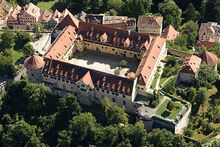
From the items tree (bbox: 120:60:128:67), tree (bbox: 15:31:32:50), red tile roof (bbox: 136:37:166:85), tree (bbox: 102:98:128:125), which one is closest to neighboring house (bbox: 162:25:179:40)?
red tile roof (bbox: 136:37:166:85)

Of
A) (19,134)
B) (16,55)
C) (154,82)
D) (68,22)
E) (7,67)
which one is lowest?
(19,134)

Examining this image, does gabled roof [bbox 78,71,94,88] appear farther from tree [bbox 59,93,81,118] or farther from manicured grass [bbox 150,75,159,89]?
manicured grass [bbox 150,75,159,89]

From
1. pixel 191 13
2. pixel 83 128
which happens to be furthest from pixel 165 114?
pixel 191 13

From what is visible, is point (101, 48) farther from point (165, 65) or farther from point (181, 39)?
point (181, 39)

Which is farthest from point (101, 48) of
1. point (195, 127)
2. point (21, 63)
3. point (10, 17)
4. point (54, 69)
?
point (10, 17)

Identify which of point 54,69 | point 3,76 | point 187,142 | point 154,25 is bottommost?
point 187,142

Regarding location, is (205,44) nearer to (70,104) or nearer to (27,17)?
(70,104)

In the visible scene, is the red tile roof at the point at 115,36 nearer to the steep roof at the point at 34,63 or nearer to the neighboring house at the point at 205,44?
the steep roof at the point at 34,63
